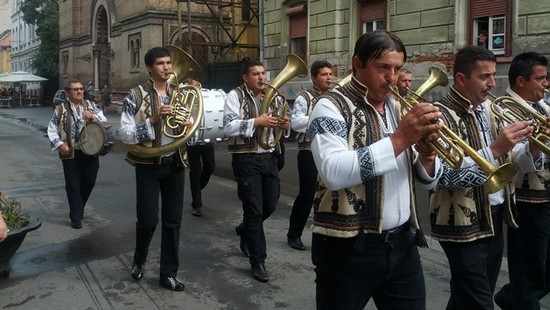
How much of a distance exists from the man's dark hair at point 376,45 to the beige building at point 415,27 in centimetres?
911

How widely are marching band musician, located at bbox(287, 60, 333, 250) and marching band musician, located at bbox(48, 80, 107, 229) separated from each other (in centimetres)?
284

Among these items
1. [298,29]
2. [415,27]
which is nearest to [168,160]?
[415,27]

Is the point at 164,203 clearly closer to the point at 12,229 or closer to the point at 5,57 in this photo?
the point at 12,229

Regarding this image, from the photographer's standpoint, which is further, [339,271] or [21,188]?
[21,188]

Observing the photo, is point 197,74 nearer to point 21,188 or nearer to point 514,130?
point 514,130

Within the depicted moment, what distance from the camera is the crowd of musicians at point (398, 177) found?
2.79m

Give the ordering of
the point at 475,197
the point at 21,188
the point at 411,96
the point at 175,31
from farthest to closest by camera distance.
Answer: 1. the point at 175,31
2. the point at 21,188
3. the point at 475,197
4. the point at 411,96

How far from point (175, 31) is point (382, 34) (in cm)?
2631

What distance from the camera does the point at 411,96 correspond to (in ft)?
10.5

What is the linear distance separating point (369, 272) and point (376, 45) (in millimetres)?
1077

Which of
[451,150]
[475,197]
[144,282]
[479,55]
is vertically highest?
[479,55]

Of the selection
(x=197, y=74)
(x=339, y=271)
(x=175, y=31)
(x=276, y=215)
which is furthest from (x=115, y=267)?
(x=175, y=31)

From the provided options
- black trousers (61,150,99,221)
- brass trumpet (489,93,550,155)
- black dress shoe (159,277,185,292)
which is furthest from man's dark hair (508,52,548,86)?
black trousers (61,150,99,221)

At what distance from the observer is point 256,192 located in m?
5.52
